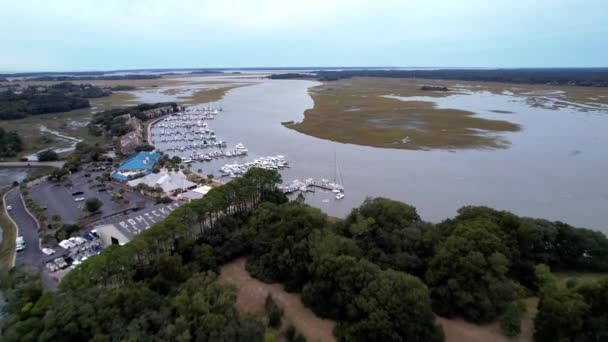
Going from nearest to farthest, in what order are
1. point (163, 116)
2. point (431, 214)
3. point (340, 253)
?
point (340, 253), point (431, 214), point (163, 116)

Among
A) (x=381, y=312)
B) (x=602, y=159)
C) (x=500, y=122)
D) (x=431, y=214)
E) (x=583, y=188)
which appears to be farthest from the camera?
(x=500, y=122)

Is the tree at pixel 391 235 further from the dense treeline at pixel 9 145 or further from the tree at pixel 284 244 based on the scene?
the dense treeline at pixel 9 145

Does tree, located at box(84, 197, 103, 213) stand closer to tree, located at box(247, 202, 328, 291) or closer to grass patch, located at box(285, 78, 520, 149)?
tree, located at box(247, 202, 328, 291)

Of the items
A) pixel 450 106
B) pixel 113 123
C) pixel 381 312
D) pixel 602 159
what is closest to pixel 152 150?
pixel 113 123

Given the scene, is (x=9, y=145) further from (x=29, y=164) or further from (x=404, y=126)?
(x=404, y=126)

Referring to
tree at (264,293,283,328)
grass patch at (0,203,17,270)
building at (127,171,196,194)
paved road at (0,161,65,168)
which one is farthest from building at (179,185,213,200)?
paved road at (0,161,65,168)

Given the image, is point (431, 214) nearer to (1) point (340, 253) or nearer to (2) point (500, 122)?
(1) point (340, 253)
